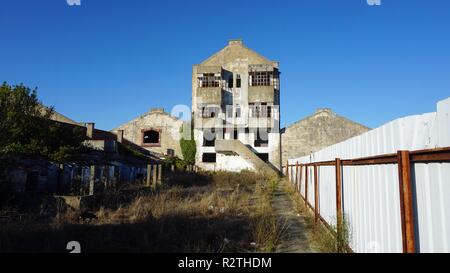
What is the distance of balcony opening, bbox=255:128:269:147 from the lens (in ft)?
116

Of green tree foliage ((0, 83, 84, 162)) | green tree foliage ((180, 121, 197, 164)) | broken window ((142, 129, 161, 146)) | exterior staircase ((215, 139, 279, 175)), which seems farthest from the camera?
broken window ((142, 129, 161, 146))

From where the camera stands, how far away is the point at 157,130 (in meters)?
38.1

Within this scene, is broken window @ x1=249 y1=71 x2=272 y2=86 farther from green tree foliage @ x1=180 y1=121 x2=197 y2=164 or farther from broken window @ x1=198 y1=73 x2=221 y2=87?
green tree foliage @ x1=180 y1=121 x2=197 y2=164

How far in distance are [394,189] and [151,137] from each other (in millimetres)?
39267

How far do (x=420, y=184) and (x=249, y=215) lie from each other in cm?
638

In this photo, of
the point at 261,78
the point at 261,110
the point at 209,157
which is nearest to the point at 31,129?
the point at 209,157

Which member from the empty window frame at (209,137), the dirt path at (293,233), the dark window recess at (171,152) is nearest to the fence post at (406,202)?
the dirt path at (293,233)

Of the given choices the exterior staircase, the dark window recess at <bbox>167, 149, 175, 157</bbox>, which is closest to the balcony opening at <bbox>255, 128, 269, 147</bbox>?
the exterior staircase

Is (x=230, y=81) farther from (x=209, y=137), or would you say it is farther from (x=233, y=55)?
(x=209, y=137)

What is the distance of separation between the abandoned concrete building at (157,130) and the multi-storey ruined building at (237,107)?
3.07 meters

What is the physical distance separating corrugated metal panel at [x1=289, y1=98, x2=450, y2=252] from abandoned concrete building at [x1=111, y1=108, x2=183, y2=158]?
→ 33477mm

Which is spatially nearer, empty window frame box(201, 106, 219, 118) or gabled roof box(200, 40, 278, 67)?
empty window frame box(201, 106, 219, 118)
